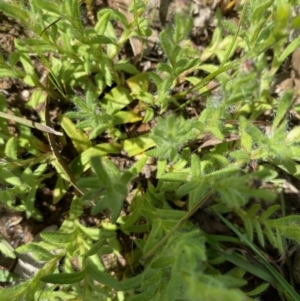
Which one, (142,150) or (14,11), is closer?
(14,11)

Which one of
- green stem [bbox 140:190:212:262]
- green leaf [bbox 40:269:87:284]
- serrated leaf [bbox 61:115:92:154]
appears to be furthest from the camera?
serrated leaf [bbox 61:115:92:154]

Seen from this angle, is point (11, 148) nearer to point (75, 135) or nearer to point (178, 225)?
point (75, 135)

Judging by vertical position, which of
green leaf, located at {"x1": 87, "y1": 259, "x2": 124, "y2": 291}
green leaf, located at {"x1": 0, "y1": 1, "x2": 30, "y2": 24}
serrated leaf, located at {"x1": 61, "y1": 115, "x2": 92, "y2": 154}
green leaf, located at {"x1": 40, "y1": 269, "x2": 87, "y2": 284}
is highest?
green leaf, located at {"x1": 0, "y1": 1, "x2": 30, "y2": 24}

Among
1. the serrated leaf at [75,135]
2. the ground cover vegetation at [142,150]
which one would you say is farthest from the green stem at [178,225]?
the serrated leaf at [75,135]

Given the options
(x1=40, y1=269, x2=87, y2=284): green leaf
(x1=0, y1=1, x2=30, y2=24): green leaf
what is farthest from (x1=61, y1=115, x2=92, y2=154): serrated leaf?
(x1=40, y1=269, x2=87, y2=284): green leaf

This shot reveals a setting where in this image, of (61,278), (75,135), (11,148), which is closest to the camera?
(61,278)

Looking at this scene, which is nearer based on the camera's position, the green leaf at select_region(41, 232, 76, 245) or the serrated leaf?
the green leaf at select_region(41, 232, 76, 245)

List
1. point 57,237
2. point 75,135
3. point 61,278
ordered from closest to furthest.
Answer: point 61,278
point 57,237
point 75,135

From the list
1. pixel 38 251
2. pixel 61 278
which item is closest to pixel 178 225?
pixel 61 278

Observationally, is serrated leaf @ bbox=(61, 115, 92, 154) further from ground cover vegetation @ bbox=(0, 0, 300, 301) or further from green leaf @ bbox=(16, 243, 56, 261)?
green leaf @ bbox=(16, 243, 56, 261)
